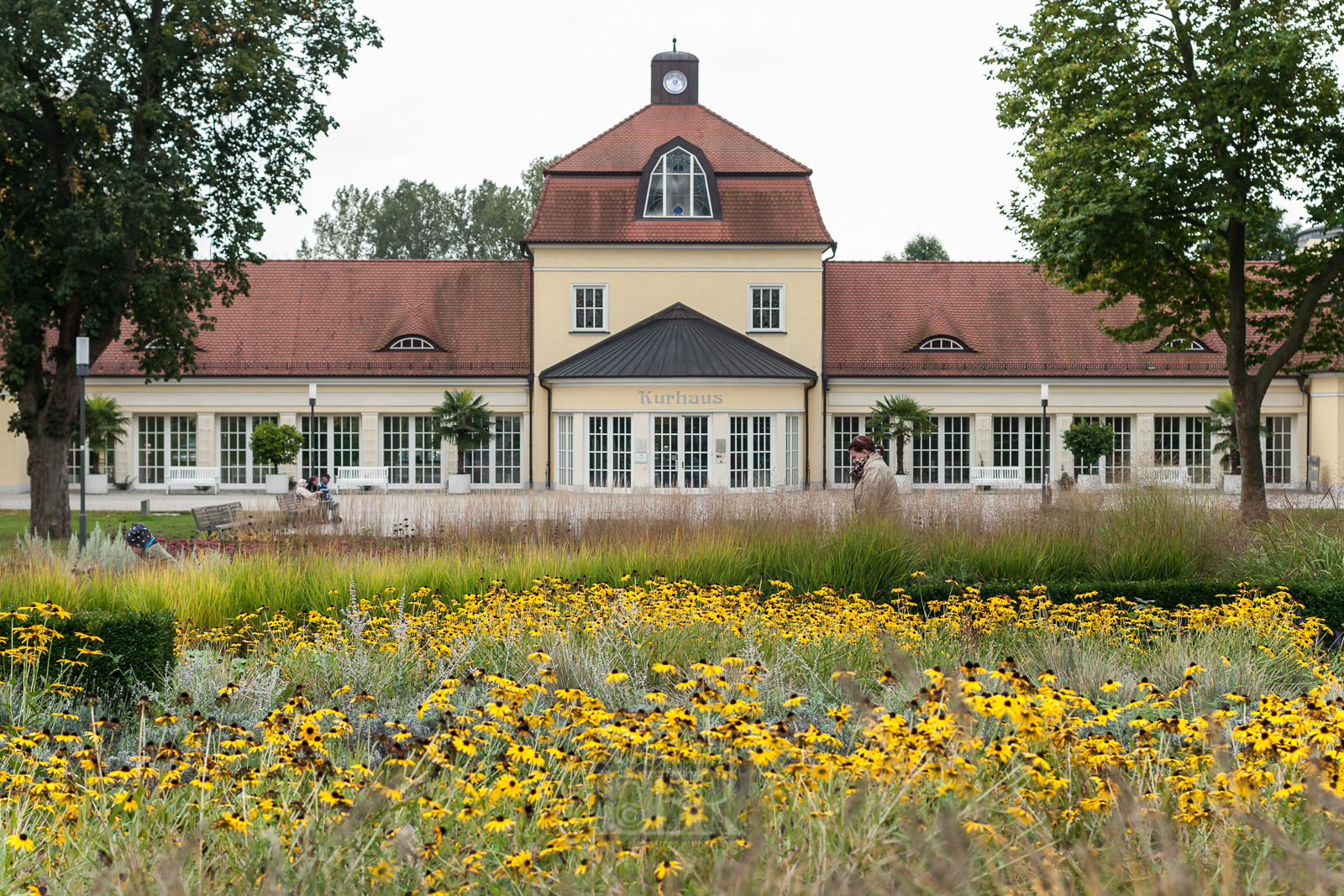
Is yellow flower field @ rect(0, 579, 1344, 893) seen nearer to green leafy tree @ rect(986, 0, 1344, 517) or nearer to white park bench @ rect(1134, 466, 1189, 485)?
white park bench @ rect(1134, 466, 1189, 485)

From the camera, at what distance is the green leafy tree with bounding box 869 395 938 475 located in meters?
29.8

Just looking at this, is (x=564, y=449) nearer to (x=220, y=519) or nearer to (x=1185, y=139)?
(x=220, y=519)

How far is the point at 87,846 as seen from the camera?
334 centimetres

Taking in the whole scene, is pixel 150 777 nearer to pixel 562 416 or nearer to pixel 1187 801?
pixel 1187 801

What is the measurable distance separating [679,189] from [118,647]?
2615 centimetres

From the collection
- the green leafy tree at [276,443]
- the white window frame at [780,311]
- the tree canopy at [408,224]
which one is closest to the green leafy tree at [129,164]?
the green leafy tree at [276,443]

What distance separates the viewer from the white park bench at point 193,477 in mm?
30547

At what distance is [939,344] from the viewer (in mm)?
32625

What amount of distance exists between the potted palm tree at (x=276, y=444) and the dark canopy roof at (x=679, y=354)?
7198 mm

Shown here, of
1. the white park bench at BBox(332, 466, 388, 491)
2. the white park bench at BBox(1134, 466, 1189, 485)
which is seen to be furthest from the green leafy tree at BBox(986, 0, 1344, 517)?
the white park bench at BBox(332, 466, 388, 491)

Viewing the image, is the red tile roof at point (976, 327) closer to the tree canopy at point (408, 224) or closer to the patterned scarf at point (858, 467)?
the patterned scarf at point (858, 467)

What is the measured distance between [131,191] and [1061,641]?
15.0 m

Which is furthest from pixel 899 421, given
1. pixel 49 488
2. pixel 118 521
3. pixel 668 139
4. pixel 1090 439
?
pixel 49 488

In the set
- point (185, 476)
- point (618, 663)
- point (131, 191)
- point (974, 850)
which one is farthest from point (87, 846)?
point (185, 476)
